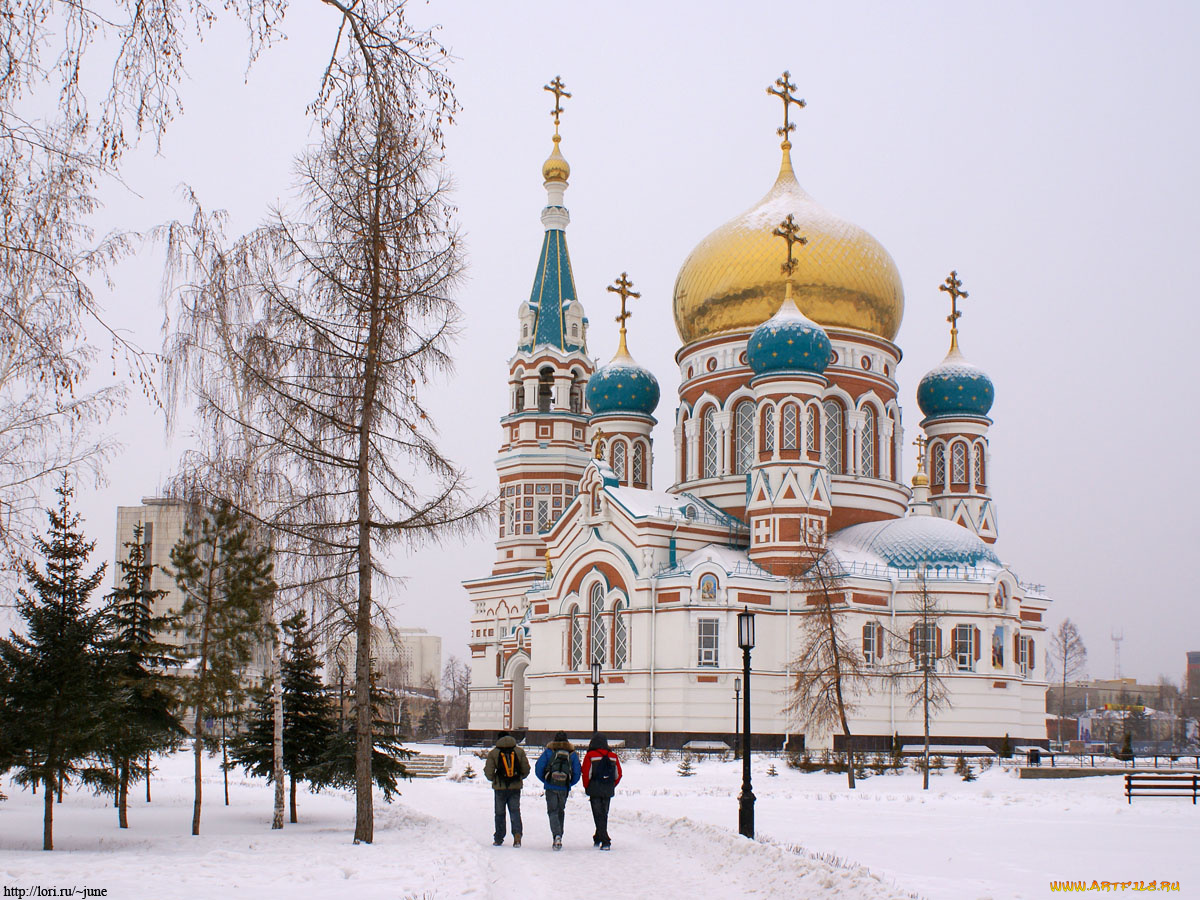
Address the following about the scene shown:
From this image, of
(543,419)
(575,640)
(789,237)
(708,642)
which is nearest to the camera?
(708,642)

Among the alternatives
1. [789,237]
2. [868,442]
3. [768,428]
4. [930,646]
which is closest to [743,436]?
[768,428]

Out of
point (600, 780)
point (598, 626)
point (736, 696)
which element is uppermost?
point (598, 626)

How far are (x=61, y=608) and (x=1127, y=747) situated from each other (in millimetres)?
30037

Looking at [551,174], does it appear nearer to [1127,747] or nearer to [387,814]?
[1127,747]

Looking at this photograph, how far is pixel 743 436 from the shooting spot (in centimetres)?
4522

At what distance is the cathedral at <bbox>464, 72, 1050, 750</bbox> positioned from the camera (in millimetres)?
38469

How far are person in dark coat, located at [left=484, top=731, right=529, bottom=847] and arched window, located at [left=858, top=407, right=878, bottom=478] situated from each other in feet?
105

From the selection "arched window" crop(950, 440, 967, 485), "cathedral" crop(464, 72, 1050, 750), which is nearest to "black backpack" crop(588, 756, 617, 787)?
"cathedral" crop(464, 72, 1050, 750)

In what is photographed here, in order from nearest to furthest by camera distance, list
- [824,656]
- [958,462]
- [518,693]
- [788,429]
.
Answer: [824,656] < [788,429] < [958,462] < [518,693]

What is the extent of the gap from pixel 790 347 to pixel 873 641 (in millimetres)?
9895

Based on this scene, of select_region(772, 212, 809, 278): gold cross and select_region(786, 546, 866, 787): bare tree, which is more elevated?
select_region(772, 212, 809, 278): gold cross

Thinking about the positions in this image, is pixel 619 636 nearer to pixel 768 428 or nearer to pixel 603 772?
pixel 768 428

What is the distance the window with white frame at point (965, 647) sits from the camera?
1524 inches

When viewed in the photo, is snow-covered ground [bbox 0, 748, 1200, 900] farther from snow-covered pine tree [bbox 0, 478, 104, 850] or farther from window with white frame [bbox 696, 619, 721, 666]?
window with white frame [bbox 696, 619, 721, 666]
